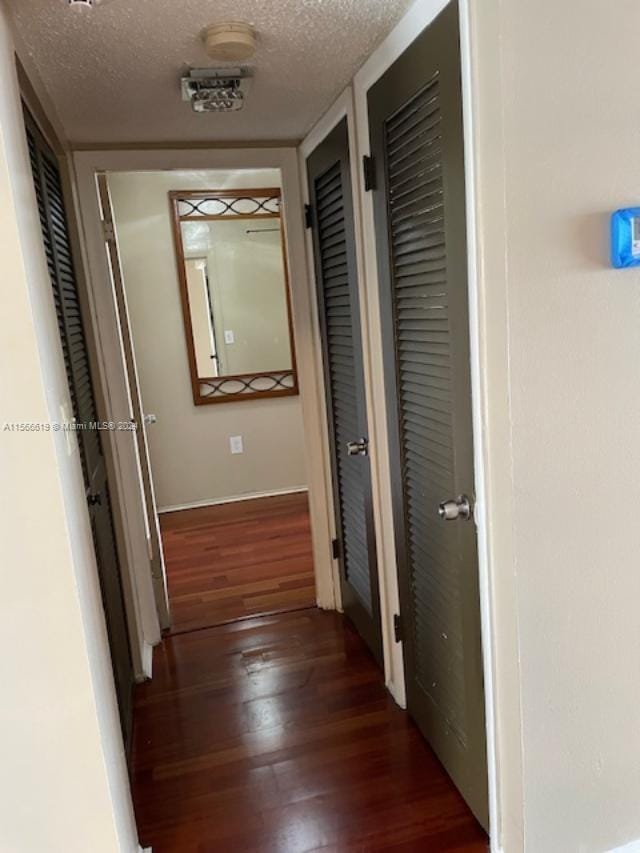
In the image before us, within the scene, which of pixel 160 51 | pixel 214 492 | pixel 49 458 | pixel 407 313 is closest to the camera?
pixel 49 458

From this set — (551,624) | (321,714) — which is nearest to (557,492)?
(551,624)

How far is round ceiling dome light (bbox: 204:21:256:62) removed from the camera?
141 cm

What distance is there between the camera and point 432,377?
158cm

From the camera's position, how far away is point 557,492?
52.4 inches

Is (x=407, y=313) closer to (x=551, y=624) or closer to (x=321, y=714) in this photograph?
(x=551, y=624)

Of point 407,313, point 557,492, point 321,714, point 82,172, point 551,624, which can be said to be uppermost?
point 82,172

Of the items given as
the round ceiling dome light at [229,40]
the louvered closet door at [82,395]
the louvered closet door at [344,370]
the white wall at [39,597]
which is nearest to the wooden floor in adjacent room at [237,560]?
the louvered closet door at [344,370]

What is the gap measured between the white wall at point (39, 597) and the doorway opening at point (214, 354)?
2.37 metres

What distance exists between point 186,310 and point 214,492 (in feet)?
4.32

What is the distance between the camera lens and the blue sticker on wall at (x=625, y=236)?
1.23 m

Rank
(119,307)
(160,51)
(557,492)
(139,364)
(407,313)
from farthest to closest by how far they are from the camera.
Result: (139,364)
(119,307)
(407,313)
(160,51)
(557,492)

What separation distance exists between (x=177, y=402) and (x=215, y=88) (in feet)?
9.26

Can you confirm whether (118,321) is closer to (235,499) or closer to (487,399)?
(487,399)

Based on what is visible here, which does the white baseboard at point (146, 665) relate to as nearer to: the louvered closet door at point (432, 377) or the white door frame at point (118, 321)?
the white door frame at point (118, 321)
